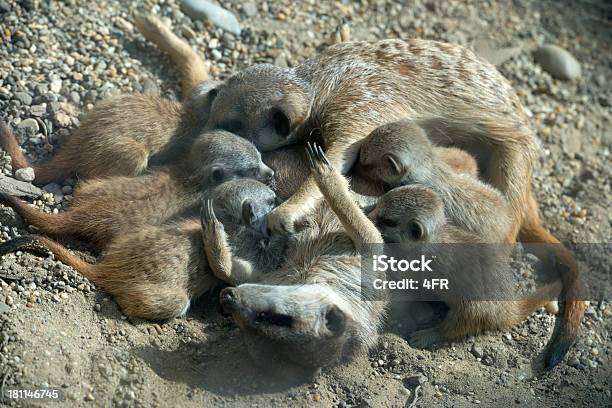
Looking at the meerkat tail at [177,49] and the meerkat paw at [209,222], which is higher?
the meerkat tail at [177,49]

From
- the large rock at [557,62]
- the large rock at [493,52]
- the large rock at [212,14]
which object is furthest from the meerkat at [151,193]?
the large rock at [557,62]

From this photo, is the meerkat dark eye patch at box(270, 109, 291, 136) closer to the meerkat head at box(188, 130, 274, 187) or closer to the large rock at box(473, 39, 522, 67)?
the meerkat head at box(188, 130, 274, 187)

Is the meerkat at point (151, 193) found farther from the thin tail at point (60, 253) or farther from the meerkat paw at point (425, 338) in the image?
the meerkat paw at point (425, 338)

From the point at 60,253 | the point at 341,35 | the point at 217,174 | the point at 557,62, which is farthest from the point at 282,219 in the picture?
the point at 557,62

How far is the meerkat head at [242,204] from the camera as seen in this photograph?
3.93m

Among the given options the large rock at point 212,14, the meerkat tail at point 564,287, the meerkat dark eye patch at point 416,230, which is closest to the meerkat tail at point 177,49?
the large rock at point 212,14

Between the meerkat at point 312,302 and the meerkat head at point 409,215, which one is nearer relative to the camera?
the meerkat at point 312,302

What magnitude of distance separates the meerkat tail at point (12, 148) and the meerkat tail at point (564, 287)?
2.68m

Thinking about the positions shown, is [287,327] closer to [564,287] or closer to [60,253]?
[60,253]

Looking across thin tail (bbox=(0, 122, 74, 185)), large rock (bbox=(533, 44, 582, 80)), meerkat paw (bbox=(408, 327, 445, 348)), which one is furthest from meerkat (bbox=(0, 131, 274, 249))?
large rock (bbox=(533, 44, 582, 80))

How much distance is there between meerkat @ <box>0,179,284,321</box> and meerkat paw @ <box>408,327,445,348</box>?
770 mm

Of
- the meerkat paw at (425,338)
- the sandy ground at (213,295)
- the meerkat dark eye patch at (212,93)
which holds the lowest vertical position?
the meerkat paw at (425,338)

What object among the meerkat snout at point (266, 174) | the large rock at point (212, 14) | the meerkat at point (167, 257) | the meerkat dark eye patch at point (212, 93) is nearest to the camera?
the meerkat at point (167, 257)

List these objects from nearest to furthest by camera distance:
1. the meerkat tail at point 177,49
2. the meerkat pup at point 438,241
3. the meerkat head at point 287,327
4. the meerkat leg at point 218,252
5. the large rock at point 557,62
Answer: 1. the meerkat head at point 287,327
2. the meerkat leg at point 218,252
3. the meerkat pup at point 438,241
4. the meerkat tail at point 177,49
5. the large rock at point 557,62
